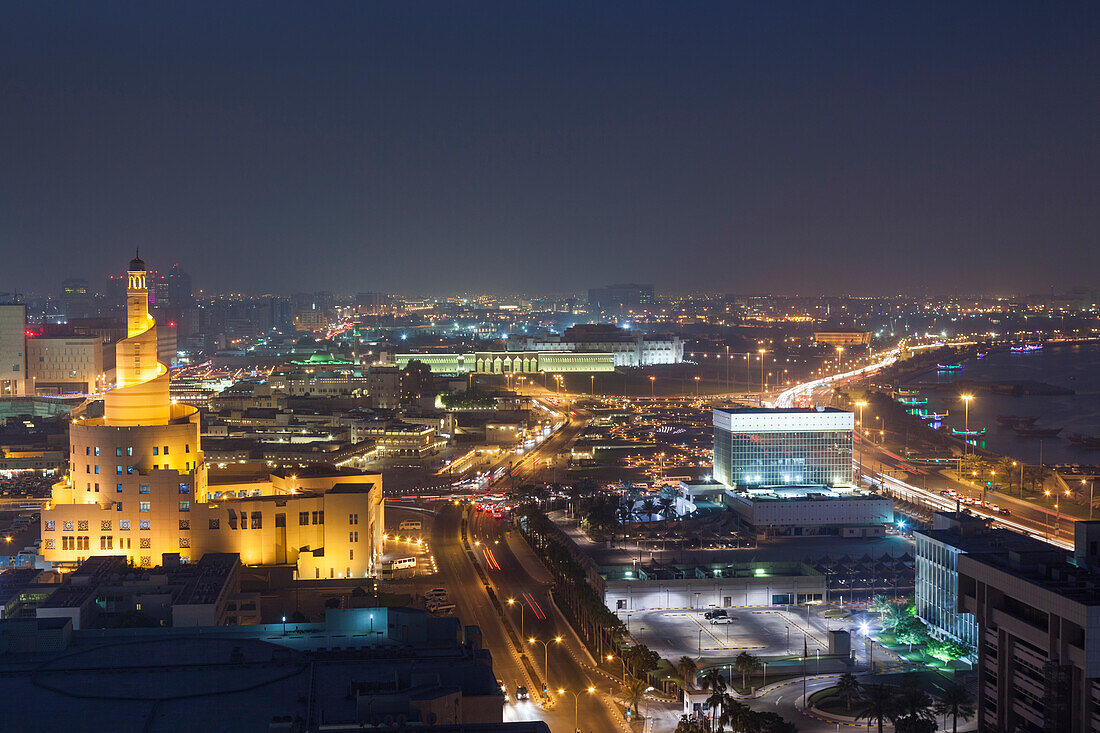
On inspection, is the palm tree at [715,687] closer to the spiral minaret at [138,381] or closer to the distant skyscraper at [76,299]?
the spiral minaret at [138,381]

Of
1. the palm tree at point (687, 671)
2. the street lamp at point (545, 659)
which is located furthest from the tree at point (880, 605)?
the street lamp at point (545, 659)

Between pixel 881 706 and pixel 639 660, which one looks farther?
pixel 639 660

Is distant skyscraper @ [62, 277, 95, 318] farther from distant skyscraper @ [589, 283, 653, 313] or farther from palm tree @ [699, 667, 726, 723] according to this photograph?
palm tree @ [699, 667, 726, 723]

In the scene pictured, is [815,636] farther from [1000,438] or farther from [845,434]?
[1000,438]

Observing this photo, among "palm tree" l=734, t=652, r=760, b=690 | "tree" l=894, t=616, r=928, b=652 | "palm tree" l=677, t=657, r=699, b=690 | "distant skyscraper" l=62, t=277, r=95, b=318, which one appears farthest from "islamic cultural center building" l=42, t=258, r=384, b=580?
"distant skyscraper" l=62, t=277, r=95, b=318

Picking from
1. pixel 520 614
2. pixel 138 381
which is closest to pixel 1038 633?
pixel 520 614

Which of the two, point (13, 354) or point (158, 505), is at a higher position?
point (13, 354)

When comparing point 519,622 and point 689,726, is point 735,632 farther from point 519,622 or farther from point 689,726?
point 689,726
